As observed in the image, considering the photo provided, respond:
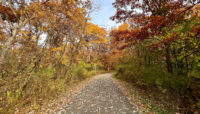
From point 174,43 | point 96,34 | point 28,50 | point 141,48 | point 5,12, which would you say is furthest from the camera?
point 96,34

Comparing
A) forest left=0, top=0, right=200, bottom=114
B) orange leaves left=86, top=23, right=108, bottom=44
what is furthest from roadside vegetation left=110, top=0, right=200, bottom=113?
orange leaves left=86, top=23, right=108, bottom=44

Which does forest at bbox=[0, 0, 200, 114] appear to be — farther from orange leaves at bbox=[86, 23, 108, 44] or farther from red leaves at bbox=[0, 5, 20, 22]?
orange leaves at bbox=[86, 23, 108, 44]

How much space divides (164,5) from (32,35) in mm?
6711

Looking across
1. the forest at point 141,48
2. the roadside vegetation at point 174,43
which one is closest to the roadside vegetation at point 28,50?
the forest at point 141,48

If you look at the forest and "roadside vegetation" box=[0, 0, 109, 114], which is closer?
the forest

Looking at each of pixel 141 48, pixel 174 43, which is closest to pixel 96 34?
pixel 141 48

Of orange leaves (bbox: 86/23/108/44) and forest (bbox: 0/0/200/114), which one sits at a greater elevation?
orange leaves (bbox: 86/23/108/44)

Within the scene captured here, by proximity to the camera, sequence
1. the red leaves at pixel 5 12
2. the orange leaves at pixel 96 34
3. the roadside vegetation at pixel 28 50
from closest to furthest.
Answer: the roadside vegetation at pixel 28 50, the red leaves at pixel 5 12, the orange leaves at pixel 96 34

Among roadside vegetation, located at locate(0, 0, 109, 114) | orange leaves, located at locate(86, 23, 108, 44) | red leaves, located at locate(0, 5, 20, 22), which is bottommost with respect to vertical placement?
roadside vegetation, located at locate(0, 0, 109, 114)

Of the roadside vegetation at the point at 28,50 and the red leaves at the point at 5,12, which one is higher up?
the red leaves at the point at 5,12

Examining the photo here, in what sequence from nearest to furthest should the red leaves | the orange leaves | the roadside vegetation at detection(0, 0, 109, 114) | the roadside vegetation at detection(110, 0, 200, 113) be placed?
the roadside vegetation at detection(110, 0, 200, 113), the roadside vegetation at detection(0, 0, 109, 114), the red leaves, the orange leaves

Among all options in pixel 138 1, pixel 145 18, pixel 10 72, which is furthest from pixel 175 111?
pixel 10 72

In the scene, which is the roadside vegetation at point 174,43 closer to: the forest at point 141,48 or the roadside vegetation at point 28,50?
the forest at point 141,48

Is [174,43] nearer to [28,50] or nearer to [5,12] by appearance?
[28,50]
